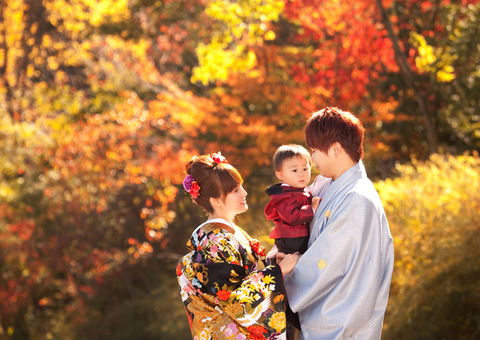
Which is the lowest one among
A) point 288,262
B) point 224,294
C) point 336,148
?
point 224,294

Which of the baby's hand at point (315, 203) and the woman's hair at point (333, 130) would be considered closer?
the woman's hair at point (333, 130)

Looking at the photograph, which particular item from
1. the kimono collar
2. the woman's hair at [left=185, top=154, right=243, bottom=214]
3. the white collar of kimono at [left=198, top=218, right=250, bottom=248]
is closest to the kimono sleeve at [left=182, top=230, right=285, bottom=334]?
the white collar of kimono at [left=198, top=218, right=250, bottom=248]

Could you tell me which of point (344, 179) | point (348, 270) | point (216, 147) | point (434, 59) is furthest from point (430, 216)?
point (216, 147)

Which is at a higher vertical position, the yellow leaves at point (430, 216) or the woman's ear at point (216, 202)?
the woman's ear at point (216, 202)

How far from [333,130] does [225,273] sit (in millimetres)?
764

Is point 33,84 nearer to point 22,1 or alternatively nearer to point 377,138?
point 22,1

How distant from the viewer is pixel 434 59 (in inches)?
321

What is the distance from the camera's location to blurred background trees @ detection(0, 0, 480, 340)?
316 inches

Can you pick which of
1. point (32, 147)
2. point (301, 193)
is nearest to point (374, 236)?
point (301, 193)

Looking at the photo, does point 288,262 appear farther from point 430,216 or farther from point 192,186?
point 430,216

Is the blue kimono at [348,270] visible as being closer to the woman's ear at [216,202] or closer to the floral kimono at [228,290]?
the floral kimono at [228,290]

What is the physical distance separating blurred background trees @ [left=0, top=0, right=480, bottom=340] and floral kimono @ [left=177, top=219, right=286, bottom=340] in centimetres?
397

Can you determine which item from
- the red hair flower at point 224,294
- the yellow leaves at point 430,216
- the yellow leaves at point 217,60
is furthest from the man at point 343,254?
the yellow leaves at point 217,60

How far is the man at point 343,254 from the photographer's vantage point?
266 cm
